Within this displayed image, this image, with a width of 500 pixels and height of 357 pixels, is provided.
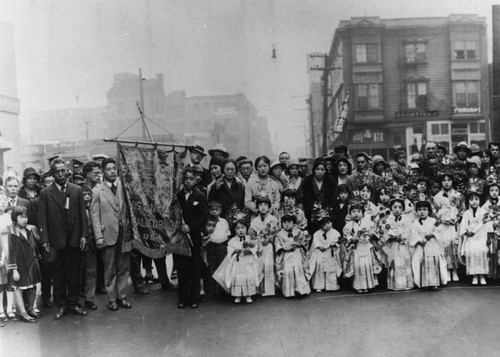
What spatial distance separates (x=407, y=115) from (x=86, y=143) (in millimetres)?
25639

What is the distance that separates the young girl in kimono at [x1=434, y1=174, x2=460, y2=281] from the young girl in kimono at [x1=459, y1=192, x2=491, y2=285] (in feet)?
0.43

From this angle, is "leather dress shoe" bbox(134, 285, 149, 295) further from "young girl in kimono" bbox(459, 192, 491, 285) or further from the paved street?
"young girl in kimono" bbox(459, 192, 491, 285)

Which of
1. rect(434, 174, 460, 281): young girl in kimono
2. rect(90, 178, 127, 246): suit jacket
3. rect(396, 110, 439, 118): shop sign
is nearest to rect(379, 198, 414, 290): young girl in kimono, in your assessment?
rect(434, 174, 460, 281): young girl in kimono

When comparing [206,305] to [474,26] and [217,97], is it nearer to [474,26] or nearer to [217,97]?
[474,26]

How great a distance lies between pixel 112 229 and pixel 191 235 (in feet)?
3.24

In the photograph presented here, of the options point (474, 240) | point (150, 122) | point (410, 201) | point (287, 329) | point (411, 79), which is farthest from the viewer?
point (150, 122)

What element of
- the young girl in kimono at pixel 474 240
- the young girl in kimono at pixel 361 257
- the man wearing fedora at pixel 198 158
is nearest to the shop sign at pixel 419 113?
the young girl in kimono at pixel 474 240

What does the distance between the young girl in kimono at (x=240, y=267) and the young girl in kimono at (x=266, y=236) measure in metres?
0.14

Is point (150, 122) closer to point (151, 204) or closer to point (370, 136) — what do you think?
point (370, 136)

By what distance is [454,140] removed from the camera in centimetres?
2561

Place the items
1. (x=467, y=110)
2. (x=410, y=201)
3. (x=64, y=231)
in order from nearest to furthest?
1. (x=64, y=231)
2. (x=410, y=201)
3. (x=467, y=110)

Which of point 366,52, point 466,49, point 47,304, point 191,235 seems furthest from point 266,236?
point 466,49

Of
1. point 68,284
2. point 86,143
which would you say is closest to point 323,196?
point 68,284

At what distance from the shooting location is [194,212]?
219 inches
